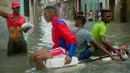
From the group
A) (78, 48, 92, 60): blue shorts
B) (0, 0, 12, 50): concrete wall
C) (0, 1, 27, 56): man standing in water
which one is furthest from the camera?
(0, 0, 12, 50): concrete wall

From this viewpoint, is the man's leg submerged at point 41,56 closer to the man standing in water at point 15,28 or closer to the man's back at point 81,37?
the man's back at point 81,37

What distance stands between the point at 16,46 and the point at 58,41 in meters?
2.68

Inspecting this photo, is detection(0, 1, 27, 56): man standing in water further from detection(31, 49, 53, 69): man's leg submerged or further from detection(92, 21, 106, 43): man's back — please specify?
detection(31, 49, 53, 69): man's leg submerged

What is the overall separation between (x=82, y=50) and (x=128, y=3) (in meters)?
31.1

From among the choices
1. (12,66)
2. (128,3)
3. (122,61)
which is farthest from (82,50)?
(128,3)

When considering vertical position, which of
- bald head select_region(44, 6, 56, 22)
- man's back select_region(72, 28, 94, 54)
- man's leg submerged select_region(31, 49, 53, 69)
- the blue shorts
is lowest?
the blue shorts

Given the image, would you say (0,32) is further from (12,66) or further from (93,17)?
(93,17)

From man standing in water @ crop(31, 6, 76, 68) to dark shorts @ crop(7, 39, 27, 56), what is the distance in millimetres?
2426

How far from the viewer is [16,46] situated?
9.56 metres

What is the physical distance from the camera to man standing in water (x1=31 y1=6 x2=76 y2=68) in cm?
664

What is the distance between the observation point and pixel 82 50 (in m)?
8.20

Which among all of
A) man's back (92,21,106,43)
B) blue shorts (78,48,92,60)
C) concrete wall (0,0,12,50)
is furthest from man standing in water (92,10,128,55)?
concrete wall (0,0,12,50)

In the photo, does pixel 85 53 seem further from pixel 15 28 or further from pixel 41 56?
pixel 15 28

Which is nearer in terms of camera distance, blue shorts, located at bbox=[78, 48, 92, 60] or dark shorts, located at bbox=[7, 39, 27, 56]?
blue shorts, located at bbox=[78, 48, 92, 60]
